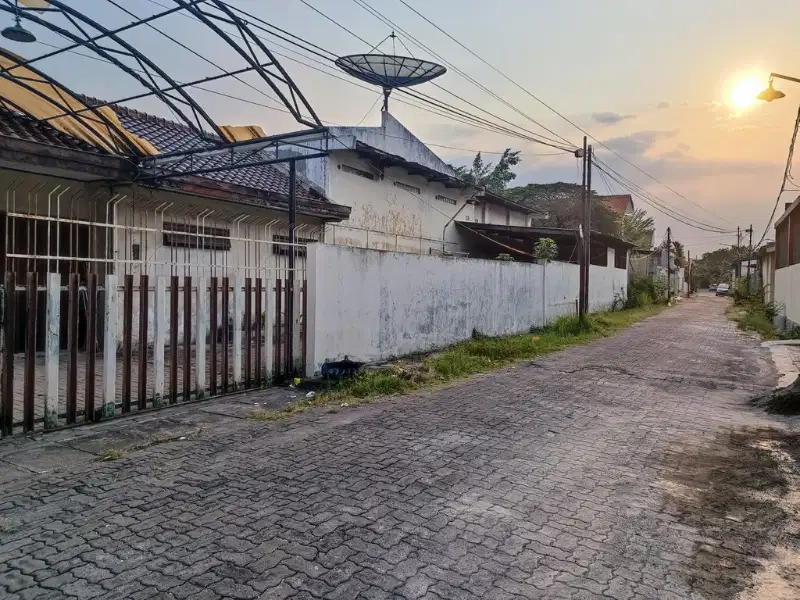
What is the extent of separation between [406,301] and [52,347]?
611 cm

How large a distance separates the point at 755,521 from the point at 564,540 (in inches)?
51.3

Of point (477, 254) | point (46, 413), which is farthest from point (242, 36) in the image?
point (477, 254)

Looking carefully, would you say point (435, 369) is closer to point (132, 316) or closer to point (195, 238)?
point (132, 316)

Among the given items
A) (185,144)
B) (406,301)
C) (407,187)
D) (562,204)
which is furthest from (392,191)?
(562,204)

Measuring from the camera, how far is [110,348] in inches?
219

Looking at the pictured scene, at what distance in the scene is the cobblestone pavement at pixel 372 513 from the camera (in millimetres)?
2707

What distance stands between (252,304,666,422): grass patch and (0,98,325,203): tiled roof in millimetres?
3997

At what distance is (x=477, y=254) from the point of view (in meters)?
22.8

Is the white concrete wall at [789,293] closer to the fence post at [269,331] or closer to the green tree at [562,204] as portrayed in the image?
the fence post at [269,331]

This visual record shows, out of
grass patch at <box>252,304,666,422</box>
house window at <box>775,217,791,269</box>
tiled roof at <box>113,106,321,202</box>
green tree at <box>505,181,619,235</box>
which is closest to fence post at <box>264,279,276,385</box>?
grass patch at <box>252,304,666,422</box>

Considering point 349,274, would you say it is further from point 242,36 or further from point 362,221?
point 362,221

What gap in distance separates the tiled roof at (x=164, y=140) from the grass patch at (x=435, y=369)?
4.00m

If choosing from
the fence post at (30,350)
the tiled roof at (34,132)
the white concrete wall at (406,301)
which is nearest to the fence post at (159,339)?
the fence post at (30,350)

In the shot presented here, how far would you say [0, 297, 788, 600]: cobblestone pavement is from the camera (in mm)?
2707
